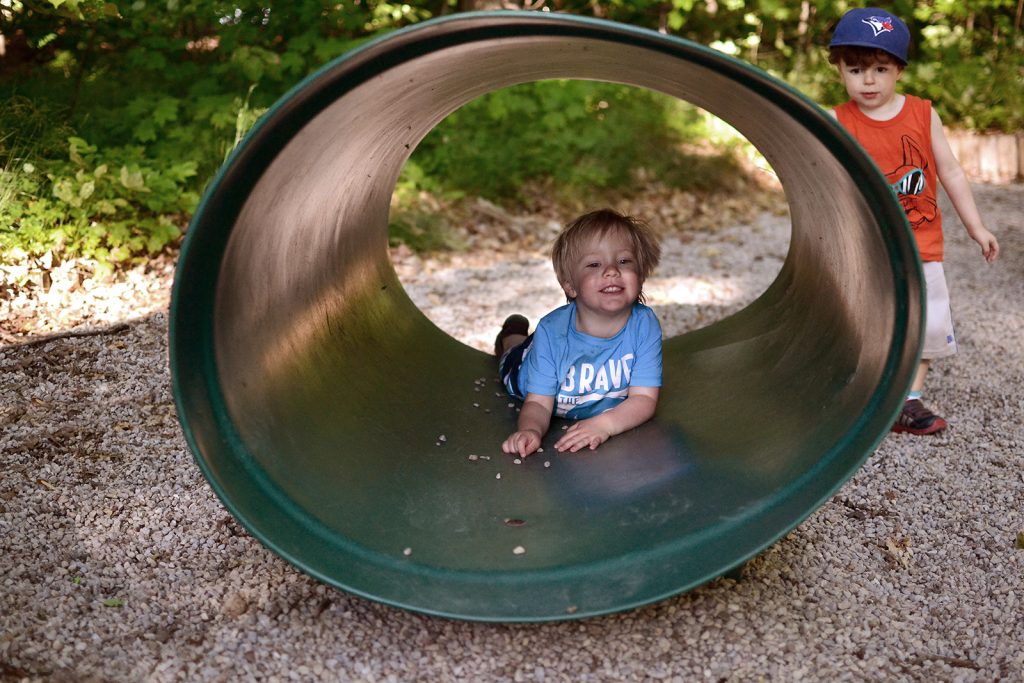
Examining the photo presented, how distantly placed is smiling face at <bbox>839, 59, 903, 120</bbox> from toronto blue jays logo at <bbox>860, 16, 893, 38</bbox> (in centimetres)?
14

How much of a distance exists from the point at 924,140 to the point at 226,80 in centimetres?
463

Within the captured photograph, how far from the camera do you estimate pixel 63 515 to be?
9.86 feet

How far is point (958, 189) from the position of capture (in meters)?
3.55

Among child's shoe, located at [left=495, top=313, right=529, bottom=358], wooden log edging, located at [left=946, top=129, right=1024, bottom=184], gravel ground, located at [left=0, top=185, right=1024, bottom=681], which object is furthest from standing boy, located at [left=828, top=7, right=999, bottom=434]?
wooden log edging, located at [left=946, top=129, right=1024, bottom=184]

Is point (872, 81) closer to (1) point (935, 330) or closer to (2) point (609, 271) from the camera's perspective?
(1) point (935, 330)

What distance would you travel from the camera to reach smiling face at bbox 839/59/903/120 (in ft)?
11.4

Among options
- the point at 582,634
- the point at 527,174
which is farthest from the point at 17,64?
the point at 582,634

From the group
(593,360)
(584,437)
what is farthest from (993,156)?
(584,437)

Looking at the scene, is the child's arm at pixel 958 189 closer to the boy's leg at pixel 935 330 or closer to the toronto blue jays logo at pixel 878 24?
the boy's leg at pixel 935 330

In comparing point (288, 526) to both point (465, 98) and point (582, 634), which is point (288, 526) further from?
point (465, 98)

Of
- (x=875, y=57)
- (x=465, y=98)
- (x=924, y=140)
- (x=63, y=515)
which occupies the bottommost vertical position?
(x=63, y=515)

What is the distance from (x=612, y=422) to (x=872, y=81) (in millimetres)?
1541

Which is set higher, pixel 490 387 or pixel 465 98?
pixel 465 98

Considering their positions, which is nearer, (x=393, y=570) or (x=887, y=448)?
(x=393, y=570)
